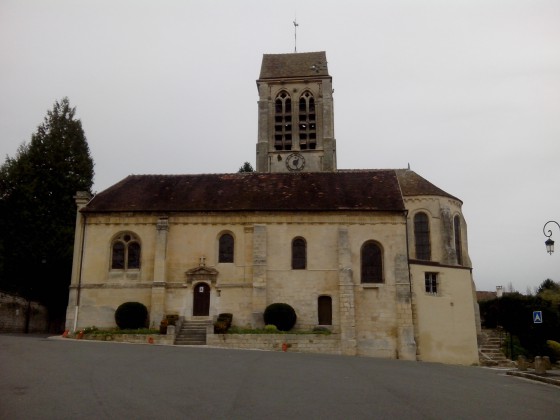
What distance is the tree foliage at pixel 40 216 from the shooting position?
3556 centimetres

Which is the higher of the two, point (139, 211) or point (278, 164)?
point (278, 164)

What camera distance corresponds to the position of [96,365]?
15430 millimetres

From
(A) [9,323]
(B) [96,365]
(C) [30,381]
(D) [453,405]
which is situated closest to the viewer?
(D) [453,405]

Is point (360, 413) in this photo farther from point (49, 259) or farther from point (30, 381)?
point (49, 259)

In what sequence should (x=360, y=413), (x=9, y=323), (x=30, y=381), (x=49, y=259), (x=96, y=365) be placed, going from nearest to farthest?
(x=360, y=413)
(x=30, y=381)
(x=96, y=365)
(x=9, y=323)
(x=49, y=259)

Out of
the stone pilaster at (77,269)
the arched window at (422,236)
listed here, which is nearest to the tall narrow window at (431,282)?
the arched window at (422,236)

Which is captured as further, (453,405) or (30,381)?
(30,381)

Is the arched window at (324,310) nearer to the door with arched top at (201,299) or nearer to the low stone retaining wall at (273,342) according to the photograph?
the low stone retaining wall at (273,342)

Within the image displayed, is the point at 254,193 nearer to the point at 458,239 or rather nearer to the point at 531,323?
the point at 458,239

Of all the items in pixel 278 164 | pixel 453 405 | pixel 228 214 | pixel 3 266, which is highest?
pixel 278 164

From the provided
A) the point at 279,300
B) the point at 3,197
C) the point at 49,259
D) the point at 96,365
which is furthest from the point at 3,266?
the point at 96,365

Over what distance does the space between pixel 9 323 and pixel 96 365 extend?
833 inches

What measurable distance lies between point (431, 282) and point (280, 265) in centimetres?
839

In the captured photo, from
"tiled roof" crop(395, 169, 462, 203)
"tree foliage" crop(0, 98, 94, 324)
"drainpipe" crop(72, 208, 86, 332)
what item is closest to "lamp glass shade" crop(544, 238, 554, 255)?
"tiled roof" crop(395, 169, 462, 203)
